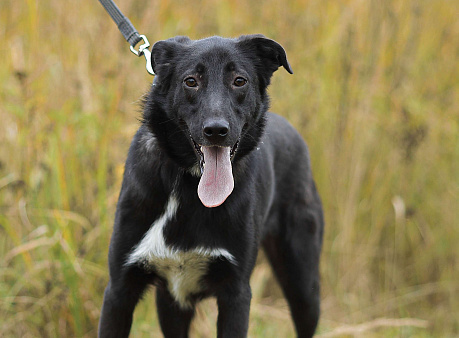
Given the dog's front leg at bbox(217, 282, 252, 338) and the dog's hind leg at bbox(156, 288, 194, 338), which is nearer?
the dog's front leg at bbox(217, 282, 252, 338)

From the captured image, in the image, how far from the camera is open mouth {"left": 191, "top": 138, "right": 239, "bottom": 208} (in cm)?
258

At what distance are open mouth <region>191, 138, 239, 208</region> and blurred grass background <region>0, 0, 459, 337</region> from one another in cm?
133

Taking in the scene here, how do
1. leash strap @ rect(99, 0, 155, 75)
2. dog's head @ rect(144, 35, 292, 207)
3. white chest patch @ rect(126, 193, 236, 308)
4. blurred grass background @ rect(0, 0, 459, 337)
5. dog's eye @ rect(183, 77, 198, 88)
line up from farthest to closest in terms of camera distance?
1. blurred grass background @ rect(0, 0, 459, 337)
2. leash strap @ rect(99, 0, 155, 75)
3. white chest patch @ rect(126, 193, 236, 308)
4. dog's eye @ rect(183, 77, 198, 88)
5. dog's head @ rect(144, 35, 292, 207)

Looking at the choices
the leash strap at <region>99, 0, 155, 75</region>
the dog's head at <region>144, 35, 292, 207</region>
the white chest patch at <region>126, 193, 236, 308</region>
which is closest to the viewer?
the dog's head at <region>144, 35, 292, 207</region>

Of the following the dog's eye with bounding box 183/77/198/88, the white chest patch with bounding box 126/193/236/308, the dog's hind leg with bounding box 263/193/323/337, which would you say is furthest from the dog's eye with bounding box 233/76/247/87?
the dog's hind leg with bounding box 263/193/323/337

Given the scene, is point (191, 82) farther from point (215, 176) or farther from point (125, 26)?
point (125, 26)

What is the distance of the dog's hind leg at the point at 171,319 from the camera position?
3324 millimetres

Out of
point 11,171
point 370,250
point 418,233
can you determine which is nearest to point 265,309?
point 370,250

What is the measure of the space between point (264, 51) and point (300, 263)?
1328 millimetres

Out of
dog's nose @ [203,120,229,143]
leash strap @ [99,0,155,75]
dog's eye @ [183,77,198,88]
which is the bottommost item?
dog's nose @ [203,120,229,143]

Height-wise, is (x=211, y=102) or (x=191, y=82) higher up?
(x=191, y=82)

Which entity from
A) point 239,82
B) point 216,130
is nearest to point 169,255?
point 216,130

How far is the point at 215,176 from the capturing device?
2.60 m

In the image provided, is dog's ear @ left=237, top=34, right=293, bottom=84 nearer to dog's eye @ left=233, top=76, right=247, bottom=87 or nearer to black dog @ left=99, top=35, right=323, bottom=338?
black dog @ left=99, top=35, right=323, bottom=338
